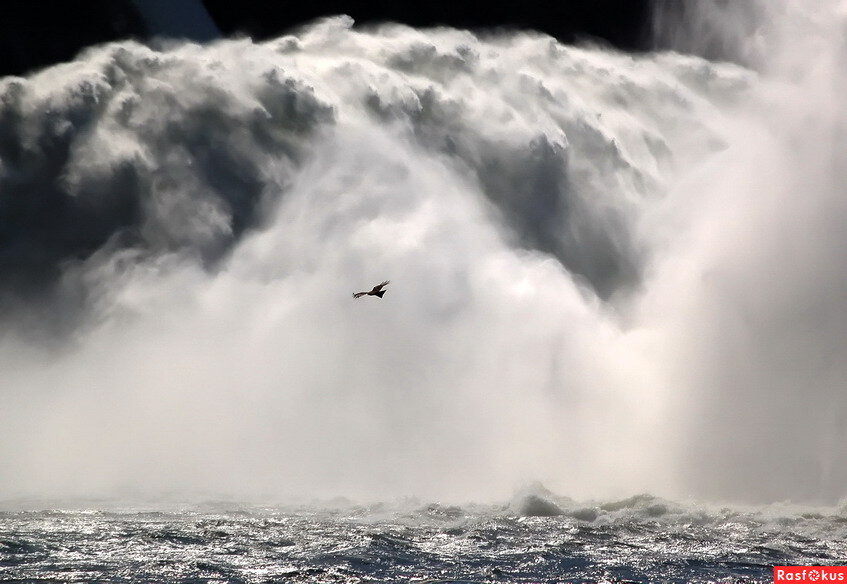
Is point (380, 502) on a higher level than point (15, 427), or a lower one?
lower

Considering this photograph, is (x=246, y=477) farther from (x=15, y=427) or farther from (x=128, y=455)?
(x=15, y=427)

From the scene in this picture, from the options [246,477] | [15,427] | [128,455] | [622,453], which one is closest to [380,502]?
[246,477]

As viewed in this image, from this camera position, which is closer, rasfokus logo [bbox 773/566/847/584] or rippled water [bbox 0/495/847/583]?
rasfokus logo [bbox 773/566/847/584]

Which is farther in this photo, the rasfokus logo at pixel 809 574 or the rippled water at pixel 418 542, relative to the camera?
the rippled water at pixel 418 542
